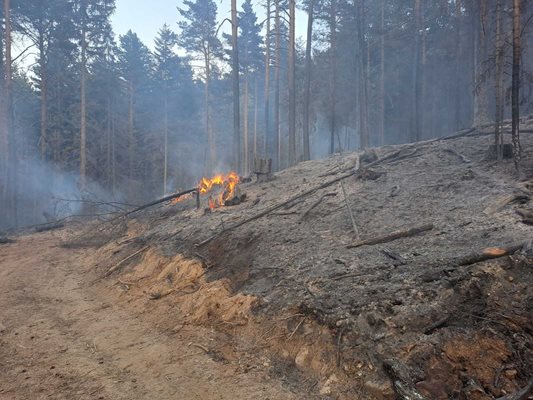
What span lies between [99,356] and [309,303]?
10.8ft

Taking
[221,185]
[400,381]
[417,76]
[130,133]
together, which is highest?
[417,76]

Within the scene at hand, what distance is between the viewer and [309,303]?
18.8ft

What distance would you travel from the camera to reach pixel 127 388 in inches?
187

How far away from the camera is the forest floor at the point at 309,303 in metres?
4.36

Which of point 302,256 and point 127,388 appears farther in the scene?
point 302,256

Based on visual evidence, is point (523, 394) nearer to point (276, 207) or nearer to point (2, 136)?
point (276, 207)

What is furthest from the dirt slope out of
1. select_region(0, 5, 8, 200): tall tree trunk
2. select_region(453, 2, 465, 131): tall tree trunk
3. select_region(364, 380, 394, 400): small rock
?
select_region(0, 5, 8, 200): tall tree trunk

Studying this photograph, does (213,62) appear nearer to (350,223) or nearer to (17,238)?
(17,238)

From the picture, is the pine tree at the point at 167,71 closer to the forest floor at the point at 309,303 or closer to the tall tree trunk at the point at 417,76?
the tall tree trunk at the point at 417,76


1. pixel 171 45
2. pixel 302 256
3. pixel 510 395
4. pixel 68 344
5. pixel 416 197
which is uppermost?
pixel 171 45

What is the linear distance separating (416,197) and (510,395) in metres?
6.13

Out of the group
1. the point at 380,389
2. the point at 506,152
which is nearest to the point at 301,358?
the point at 380,389

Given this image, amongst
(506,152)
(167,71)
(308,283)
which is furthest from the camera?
(167,71)

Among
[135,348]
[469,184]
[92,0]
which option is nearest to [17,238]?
[135,348]
